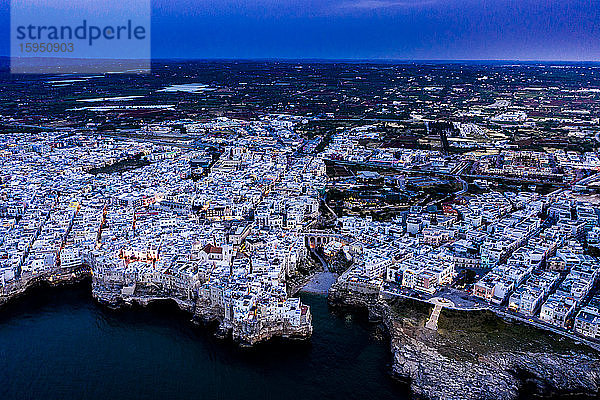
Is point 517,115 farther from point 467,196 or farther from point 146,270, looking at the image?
point 146,270

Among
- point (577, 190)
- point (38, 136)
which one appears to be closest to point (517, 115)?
point (577, 190)

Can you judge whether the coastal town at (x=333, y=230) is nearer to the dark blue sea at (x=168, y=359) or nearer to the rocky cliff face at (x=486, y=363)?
the rocky cliff face at (x=486, y=363)

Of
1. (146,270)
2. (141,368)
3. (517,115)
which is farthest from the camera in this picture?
(517,115)

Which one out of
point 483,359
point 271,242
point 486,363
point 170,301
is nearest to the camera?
point 486,363

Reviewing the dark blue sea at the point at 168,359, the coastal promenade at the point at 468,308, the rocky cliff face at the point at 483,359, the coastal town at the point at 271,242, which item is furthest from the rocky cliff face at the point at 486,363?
the coastal town at the point at 271,242

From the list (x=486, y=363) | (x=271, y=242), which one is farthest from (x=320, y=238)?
(x=486, y=363)

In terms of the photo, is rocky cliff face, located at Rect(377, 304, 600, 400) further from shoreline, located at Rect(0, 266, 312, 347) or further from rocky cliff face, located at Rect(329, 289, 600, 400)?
shoreline, located at Rect(0, 266, 312, 347)

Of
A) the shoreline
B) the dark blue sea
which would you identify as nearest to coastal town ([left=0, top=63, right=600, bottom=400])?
the shoreline

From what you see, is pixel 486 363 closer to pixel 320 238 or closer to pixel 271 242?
pixel 271 242

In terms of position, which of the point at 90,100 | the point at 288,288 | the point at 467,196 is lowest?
the point at 288,288
